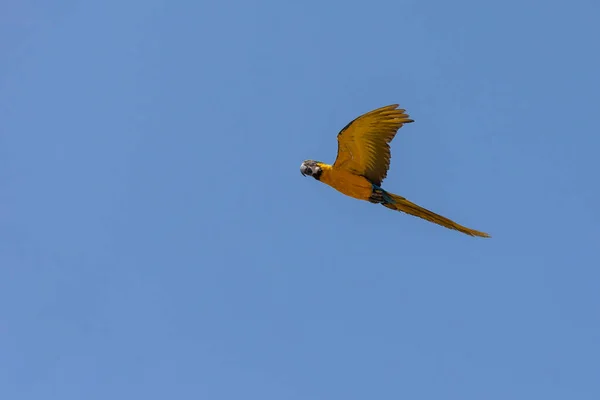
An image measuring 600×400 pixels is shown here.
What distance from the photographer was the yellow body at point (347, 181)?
2398 centimetres

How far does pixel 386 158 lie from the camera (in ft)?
77.7

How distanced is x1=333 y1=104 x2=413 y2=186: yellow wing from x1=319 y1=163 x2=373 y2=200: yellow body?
125mm

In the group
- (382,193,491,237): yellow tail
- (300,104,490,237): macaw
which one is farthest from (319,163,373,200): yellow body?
(382,193,491,237): yellow tail

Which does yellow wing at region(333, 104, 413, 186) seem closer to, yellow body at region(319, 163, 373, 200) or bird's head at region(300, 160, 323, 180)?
yellow body at region(319, 163, 373, 200)

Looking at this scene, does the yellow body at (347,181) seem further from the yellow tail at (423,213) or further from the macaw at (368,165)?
the yellow tail at (423,213)

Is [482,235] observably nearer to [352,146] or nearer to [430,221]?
[430,221]

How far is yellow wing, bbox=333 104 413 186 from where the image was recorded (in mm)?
23016

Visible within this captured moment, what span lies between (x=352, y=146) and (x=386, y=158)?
86 cm

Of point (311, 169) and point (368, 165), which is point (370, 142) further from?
point (311, 169)

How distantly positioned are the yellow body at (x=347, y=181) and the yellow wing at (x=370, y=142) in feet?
0.41

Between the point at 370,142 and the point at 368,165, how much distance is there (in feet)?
2.17

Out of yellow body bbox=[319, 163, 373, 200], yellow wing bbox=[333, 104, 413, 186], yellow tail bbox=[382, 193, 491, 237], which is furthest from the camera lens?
yellow body bbox=[319, 163, 373, 200]

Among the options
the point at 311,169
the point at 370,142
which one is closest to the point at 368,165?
the point at 370,142

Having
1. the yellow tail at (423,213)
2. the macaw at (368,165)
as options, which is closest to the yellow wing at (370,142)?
the macaw at (368,165)
